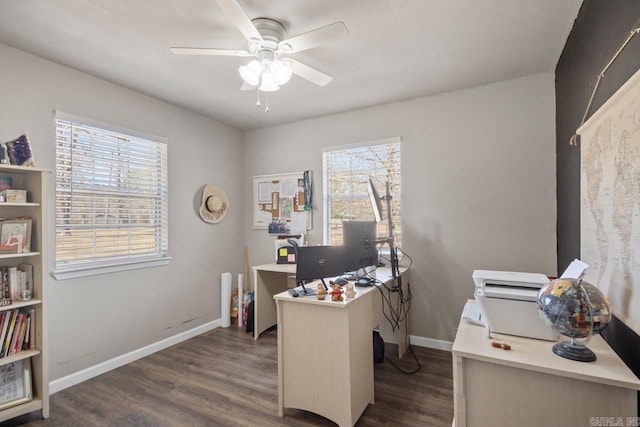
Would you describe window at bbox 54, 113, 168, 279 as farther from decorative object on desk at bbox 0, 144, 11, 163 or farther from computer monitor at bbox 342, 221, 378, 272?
computer monitor at bbox 342, 221, 378, 272

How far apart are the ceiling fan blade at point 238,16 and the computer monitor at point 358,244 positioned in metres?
1.46

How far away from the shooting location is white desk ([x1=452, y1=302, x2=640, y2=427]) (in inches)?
43.3

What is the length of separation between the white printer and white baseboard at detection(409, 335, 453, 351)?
70.0 inches

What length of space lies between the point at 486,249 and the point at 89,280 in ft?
11.7

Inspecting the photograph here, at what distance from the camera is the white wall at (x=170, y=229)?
2326mm

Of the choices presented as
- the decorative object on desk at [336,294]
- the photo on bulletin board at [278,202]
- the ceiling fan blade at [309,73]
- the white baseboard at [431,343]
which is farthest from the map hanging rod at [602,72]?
the photo on bulletin board at [278,202]

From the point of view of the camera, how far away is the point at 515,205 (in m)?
2.77

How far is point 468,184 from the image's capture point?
9.72ft

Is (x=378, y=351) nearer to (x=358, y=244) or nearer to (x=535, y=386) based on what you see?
(x=358, y=244)

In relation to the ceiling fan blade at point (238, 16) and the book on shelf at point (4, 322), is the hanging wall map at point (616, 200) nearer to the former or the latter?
the ceiling fan blade at point (238, 16)

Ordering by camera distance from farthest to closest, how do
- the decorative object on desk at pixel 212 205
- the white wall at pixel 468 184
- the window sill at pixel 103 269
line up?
the decorative object on desk at pixel 212 205
the white wall at pixel 468 184
the window sill at pixel 103 269

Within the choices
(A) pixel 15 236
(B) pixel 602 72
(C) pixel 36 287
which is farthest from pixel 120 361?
(B) pixel 602 72

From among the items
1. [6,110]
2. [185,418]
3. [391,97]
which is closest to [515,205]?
[391,97]

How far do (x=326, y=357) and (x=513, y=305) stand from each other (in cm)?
109
